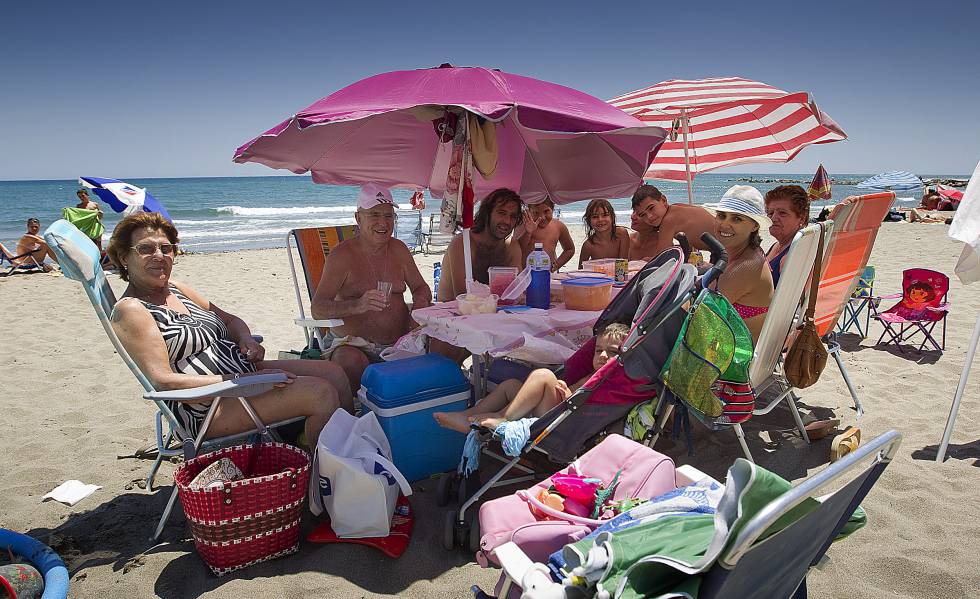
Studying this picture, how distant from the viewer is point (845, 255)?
3887 mm

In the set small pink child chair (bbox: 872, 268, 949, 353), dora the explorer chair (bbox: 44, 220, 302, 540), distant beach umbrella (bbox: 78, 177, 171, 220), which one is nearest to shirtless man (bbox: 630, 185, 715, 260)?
small pink child chair (bbox: 872, 268, 949, 353)

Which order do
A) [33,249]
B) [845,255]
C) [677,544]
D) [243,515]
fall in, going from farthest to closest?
[33,249] < [845,255] < [243,515] < [677,544]

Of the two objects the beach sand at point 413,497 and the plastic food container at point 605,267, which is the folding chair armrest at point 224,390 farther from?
the plastic food container at point 605,267

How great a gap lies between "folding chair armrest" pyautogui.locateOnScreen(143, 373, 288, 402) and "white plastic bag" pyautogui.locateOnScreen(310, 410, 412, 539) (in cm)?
35

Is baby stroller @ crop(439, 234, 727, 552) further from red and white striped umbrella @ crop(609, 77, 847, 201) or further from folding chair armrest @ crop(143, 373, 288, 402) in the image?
red and white striped umbrella @ crop(609, 77, 847, 201)

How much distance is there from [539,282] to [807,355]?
1.53 meters

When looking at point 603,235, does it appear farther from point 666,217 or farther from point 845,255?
point 845,255

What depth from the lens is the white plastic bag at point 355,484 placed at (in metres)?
2.59

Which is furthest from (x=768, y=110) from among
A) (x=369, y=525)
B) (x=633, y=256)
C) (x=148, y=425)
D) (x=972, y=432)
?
(x=148, y=425)

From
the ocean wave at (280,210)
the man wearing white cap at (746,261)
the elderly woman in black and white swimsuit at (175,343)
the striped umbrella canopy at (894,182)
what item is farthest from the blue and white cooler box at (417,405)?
the striped umbrella canopy at (894,182)

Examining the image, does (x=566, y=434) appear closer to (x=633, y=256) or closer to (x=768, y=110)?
(x=633, y=256)

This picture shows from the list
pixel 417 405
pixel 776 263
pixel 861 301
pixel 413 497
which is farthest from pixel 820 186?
pixel 413 497

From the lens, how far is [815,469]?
3264 millimetres

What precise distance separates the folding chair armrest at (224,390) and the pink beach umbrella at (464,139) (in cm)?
128
